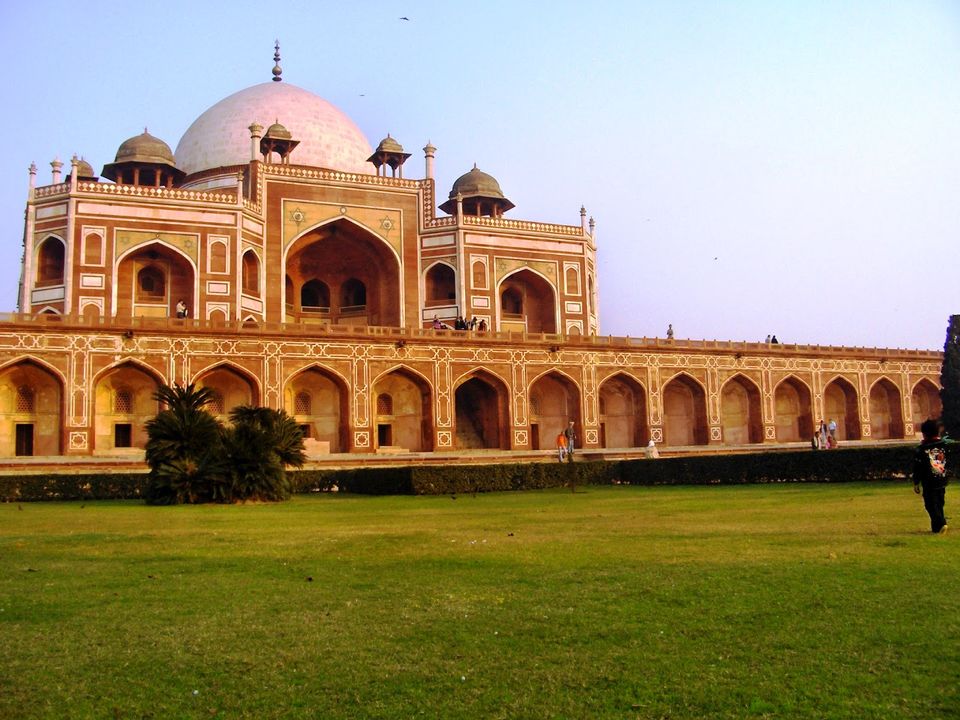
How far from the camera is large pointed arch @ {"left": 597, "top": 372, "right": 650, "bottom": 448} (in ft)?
108

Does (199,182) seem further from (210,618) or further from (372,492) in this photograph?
(210,618)

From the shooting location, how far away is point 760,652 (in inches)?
163

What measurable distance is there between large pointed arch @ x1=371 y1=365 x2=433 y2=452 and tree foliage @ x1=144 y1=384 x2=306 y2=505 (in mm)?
14956

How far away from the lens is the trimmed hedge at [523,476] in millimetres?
15867

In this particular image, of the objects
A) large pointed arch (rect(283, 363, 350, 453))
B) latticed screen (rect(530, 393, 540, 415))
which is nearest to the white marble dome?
large pointed arch (rect(283, 363, 350, 453))

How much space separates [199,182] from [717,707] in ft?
127

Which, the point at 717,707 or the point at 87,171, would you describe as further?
the point at 87,171

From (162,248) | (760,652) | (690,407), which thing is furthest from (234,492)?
(690,407)

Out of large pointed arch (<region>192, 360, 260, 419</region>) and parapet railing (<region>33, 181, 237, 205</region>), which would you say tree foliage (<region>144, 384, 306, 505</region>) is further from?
parapet railing (<region>33, 181, 237, 205</region>)

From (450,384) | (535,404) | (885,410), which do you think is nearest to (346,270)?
(450,384)

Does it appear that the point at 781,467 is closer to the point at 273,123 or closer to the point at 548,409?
the point at 548,409

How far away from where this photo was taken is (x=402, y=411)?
103 feet

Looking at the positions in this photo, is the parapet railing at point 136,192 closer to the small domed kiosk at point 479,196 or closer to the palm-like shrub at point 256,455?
the small domed kiosk at point 479,196

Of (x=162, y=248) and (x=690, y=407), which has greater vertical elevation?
(x=162, y=248)
